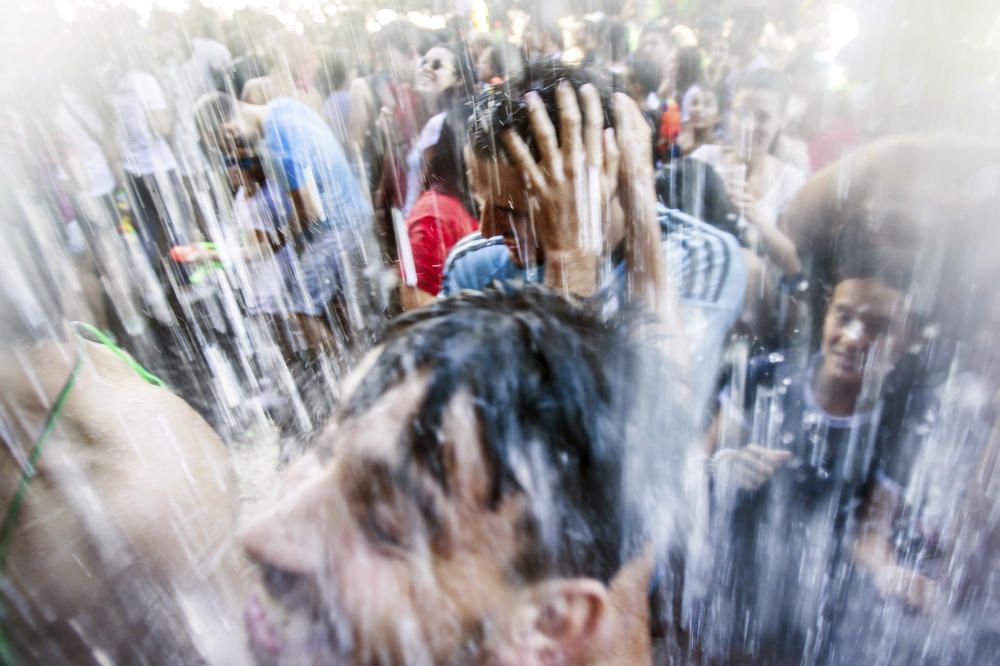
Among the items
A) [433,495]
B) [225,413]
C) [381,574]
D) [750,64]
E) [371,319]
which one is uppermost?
[750,64]

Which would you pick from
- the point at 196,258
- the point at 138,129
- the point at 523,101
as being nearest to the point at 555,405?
the point at 523,101

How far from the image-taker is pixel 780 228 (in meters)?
2.88

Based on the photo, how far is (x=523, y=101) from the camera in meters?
1.95

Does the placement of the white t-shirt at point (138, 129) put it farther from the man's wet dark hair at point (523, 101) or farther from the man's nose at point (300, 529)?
the man's nose at point (300, 529)

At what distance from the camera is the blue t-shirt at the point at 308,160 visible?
3199 mm

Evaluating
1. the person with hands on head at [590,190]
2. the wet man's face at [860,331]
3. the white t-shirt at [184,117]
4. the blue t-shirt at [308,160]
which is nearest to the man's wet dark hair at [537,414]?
the person with hands on head at [590,190]

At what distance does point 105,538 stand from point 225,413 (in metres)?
1.89

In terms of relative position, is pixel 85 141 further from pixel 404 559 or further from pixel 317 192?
pixel 404 559

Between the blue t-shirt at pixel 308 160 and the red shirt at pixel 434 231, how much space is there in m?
0.46

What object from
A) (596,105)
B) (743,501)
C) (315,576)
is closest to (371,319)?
(596,105)

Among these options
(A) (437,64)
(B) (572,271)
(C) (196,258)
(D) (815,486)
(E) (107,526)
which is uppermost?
(A) (437,64)

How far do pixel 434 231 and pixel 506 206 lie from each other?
3.08 feet

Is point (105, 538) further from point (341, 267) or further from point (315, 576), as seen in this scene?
point (341, 267)

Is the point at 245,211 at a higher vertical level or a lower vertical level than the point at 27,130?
lower
